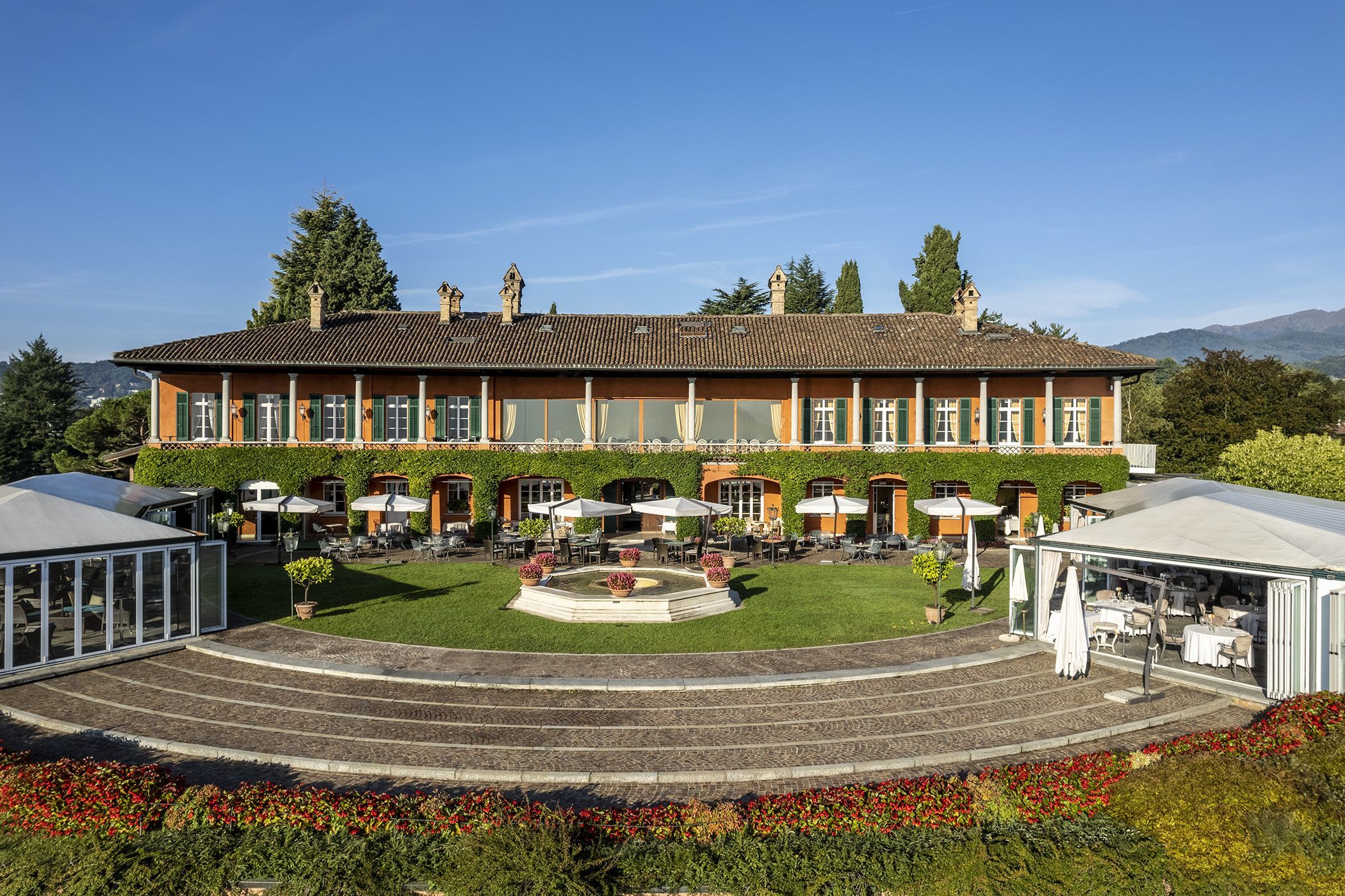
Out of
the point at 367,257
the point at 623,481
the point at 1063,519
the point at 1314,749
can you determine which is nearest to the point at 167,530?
the point at 1314,749

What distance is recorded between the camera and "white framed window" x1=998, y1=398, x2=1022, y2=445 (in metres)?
31.7

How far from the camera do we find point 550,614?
17.5m

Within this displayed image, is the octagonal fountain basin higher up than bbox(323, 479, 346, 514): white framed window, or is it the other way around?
bbox(323, 479, 346, 514): white framed window

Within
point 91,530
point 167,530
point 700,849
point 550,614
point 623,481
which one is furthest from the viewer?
point 623,481

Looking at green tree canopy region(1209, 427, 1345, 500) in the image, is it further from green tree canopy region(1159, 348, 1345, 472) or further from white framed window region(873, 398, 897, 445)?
green tree canopy region(1159, 348, 1345, 472)

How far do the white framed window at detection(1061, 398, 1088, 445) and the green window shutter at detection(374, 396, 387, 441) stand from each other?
28431 mm

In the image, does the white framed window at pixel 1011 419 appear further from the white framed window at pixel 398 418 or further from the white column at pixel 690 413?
the white framed window at pixel 398 418

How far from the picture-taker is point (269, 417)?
31.9 m

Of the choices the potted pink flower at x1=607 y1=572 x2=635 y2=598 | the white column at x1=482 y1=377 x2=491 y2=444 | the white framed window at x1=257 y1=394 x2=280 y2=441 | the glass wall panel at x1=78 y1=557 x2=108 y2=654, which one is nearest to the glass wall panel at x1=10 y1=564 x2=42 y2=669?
the glass wall panel at x1=78 y1=557 x2=108 y2=654

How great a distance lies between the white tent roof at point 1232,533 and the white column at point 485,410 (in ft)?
74.5

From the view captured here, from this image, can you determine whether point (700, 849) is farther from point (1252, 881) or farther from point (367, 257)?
point (367, 257)

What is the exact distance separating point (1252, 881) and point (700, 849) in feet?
15.9

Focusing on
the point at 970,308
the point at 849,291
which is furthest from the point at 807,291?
the point at 970,308

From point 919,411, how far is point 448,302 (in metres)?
22.0
